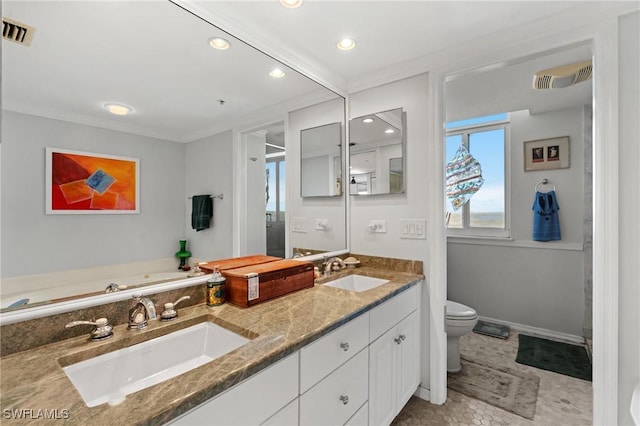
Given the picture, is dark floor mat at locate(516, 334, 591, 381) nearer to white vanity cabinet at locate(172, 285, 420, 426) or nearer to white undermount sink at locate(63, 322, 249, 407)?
white vanity cabinet at locate(172, 285, 420, 426)

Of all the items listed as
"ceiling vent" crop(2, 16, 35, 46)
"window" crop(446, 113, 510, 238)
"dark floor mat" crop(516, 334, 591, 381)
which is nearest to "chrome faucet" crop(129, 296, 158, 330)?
"ceiling vent" crop(2, 16, 35, 46)

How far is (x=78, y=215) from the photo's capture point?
98cm

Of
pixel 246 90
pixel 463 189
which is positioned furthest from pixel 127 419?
pixel 463 189

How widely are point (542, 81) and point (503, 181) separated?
141 centimetres

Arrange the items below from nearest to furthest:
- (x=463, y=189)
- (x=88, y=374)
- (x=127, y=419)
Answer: (x=127, y=419) → (x=88, y=374) → (x=463, y=189)

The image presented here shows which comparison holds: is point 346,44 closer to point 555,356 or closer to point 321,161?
point 321,161

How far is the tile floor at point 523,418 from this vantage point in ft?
5.51

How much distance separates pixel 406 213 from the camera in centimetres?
198

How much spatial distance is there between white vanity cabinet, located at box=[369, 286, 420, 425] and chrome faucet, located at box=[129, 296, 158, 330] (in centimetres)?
95

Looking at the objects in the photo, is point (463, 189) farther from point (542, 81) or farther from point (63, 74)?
point (63, 74)

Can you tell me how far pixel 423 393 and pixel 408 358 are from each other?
394mm

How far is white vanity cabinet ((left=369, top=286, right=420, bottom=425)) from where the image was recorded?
1395 millimetres

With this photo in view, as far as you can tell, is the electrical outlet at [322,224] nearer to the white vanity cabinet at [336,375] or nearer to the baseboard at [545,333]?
the white vanity cabinet at [336,375]

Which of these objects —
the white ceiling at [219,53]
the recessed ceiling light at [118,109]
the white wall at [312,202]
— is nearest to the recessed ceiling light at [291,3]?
the white ceiling at [219,53]
